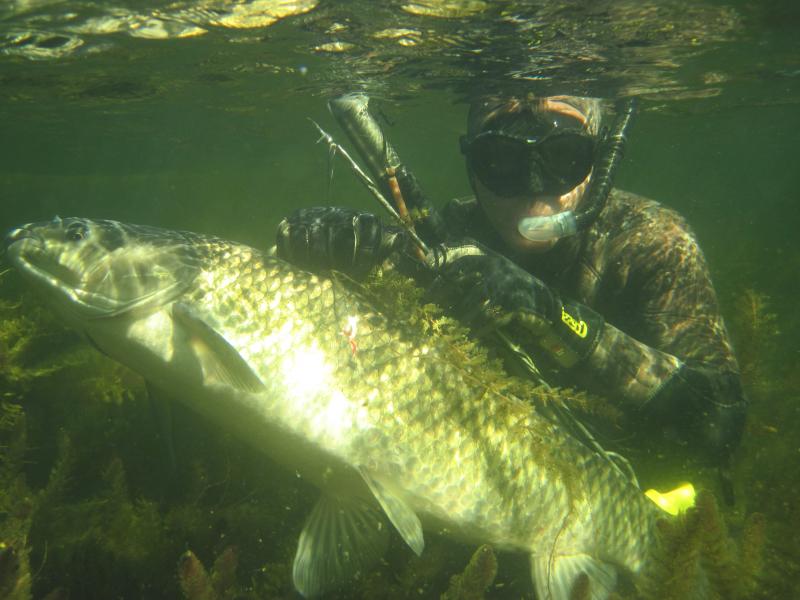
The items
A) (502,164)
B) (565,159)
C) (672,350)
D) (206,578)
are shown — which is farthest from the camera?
(502,164)

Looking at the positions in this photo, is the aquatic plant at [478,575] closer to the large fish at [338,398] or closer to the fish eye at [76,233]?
the large fish at [338,398]

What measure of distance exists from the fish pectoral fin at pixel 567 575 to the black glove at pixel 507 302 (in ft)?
4.13

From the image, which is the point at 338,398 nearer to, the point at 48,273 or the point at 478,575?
the point at 478,575

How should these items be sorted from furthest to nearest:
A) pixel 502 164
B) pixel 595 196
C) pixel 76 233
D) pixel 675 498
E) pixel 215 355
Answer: pixel 502 164, pixel 595 196, pixel 675 498, pixel 76 233, pixel 215 355

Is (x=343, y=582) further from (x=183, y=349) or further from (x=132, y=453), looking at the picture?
(x=132, y=453)

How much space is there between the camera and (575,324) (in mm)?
3049

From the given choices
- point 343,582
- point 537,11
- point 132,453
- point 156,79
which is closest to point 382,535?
point 343,582

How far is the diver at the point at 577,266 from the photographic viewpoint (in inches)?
118

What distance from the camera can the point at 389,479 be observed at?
9.23 ft

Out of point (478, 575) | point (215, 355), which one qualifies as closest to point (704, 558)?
point (478, 575)

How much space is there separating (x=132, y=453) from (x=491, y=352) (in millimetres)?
3223

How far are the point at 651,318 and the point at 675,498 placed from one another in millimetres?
1356

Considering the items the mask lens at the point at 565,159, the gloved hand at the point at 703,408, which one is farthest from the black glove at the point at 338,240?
the gloved hand at the point at 703,408

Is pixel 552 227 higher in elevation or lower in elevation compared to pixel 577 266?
higher
